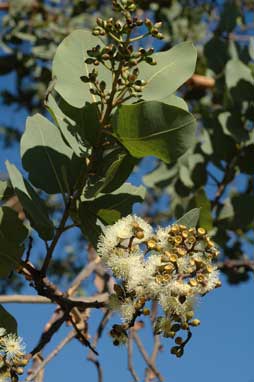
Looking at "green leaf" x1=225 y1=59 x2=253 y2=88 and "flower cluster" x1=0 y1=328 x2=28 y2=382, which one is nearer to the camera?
"flower cluster" x1=0 y1=328 x2=28 y2=382

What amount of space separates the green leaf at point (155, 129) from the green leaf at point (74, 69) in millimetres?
131

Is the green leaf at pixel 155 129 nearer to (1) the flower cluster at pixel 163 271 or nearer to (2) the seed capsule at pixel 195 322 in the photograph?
(1) the flower cluster at pixel 163 271

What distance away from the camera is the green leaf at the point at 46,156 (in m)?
1.47

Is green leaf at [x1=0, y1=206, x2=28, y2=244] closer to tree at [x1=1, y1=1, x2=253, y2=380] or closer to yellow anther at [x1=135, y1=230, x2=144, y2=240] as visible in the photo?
tree at [x1=1, y1=1, x2=253, y2=380]

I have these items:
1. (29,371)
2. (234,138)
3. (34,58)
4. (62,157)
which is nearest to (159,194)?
(34,58)

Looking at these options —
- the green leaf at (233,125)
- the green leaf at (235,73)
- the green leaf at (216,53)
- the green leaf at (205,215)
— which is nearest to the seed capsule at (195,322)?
the green leaf at (205,215)

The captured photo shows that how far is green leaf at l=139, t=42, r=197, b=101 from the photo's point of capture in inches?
53.5

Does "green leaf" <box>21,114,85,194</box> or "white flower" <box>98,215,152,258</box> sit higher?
"green leaf" <box>21,114,85,194</box>

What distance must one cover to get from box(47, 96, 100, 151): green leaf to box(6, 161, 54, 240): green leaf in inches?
4.8

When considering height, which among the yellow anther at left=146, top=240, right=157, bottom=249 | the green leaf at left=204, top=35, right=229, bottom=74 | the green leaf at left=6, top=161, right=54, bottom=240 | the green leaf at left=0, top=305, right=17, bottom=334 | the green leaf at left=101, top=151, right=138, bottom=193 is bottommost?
the green leaf at left=0, top=305, right=17, bottom=334

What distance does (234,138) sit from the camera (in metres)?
2.54

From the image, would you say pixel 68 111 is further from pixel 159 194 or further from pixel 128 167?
pixel 159 194

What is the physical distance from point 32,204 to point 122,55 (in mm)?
364

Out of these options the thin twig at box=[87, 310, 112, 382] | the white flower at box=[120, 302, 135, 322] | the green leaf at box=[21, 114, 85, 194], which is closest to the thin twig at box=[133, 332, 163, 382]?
the thin twig at box=[87, 310, 112, 382]
